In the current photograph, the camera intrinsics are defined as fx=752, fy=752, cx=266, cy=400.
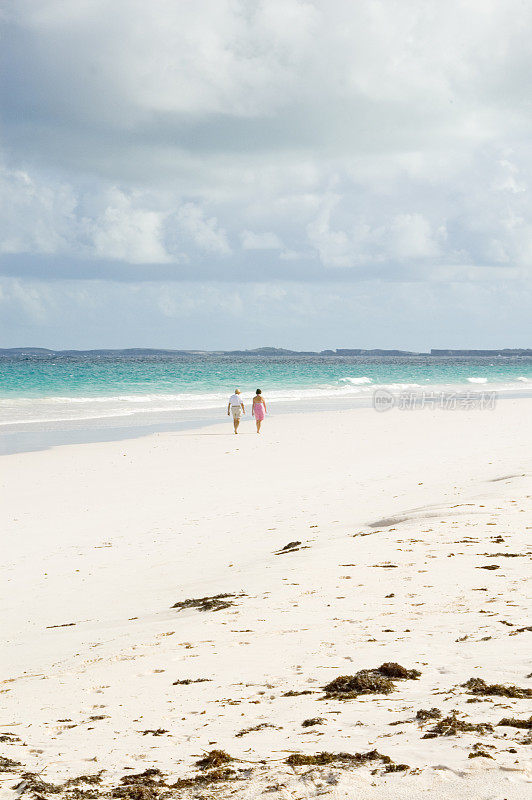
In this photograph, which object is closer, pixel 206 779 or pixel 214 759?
pixel 206 779

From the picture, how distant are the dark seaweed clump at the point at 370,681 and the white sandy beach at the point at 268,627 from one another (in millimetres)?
75

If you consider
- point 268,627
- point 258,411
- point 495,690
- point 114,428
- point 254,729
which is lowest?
point 114,428

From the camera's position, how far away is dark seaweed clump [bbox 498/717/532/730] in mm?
3905

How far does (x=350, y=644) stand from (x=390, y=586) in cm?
165

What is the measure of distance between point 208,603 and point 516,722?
3.63 meters

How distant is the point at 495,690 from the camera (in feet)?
14.5

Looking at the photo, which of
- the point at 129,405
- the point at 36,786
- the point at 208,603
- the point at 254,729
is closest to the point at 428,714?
the point at 254,729

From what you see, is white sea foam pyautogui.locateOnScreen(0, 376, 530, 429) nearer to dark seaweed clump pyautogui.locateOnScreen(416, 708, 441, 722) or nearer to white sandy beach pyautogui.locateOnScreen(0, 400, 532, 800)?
white sandy beach pyautogui.locateOnScreen(0, 400, 532, 800)

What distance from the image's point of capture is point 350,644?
5531 mm

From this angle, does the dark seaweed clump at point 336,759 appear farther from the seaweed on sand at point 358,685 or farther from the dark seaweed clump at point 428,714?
the seaweed on sand at point 358,685

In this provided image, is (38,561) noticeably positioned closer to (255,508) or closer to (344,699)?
(255,508)

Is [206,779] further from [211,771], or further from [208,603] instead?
[208,603]

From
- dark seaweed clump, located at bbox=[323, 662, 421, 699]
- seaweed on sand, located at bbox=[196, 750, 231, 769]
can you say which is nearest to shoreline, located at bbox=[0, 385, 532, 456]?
dark seaweed clump, located at bbox=[323, 662, 421, 699]

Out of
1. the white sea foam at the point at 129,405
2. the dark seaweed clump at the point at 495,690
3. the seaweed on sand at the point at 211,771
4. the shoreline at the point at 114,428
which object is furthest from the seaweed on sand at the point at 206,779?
the white sea foam at the point at 129,405
